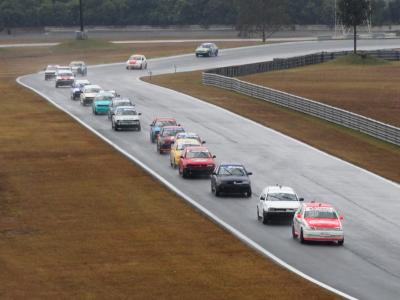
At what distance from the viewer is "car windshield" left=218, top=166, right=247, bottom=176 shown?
46.2m

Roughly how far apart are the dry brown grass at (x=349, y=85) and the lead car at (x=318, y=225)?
34871 millimetres

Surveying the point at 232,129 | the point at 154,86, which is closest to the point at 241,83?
the point at 154,86

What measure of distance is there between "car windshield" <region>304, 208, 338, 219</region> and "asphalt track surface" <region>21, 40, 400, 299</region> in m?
0.91

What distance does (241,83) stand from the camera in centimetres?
9200

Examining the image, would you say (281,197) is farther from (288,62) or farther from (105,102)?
(288,62)

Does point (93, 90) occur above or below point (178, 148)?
below

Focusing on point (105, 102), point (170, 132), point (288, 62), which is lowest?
point (288, 62)

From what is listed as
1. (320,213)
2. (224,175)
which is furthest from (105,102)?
(320,213)

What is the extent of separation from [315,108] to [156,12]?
361ft

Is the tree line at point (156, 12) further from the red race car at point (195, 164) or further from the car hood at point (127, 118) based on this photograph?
the red race car at point (195, 164)

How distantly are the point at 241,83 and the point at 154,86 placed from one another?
984 cm

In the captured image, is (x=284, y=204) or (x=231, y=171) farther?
(x=231, y=171)

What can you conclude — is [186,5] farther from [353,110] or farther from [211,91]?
[353,110]

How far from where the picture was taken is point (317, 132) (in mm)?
68188
